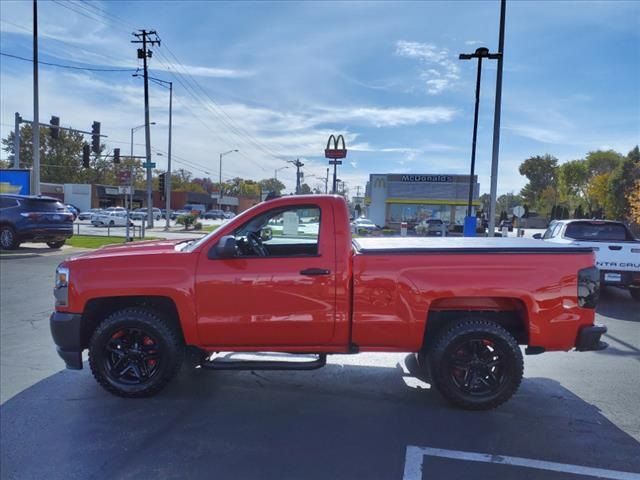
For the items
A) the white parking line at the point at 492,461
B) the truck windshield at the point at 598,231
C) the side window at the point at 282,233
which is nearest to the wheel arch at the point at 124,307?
the side window at the point at 282,233

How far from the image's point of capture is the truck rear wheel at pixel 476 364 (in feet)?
13.1

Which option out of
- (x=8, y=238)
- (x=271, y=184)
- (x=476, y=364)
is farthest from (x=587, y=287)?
(x=271, y=184)

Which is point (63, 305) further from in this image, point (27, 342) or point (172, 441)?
point (27, 342)

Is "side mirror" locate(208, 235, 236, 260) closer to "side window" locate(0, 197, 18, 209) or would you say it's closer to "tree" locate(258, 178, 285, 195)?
"side window" locate(0, 197, 18, 209)

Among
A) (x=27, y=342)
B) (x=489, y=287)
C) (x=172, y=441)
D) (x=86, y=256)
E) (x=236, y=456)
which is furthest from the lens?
(x=27, y=342)

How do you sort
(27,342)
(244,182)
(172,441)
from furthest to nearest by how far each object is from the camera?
(244,182) → (27,342) → (172,441)

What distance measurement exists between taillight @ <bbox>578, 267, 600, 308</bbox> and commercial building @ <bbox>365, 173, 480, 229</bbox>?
4477 cm

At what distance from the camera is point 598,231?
33.6 feet

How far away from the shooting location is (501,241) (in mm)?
4656

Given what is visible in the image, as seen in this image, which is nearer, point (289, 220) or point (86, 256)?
point (86, 256)

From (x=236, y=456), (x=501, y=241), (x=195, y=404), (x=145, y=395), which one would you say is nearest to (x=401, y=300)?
(x=501, y=241)

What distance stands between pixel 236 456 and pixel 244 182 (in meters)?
139

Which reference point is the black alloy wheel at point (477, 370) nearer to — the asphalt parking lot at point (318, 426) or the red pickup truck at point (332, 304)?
the red pickup truck at point (332, 304)

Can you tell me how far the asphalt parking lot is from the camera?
10.4 feet
